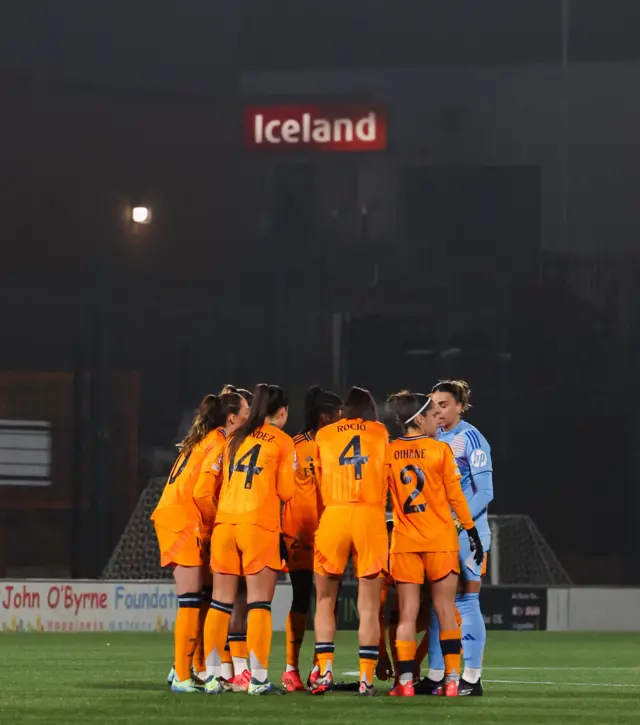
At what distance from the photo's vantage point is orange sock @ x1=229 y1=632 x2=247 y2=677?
328 inches

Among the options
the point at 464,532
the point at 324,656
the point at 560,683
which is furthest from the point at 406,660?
the point at 560,683

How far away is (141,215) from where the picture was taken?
2609 cm

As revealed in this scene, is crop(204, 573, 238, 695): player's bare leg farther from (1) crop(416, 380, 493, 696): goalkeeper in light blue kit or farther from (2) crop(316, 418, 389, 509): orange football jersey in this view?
(1) crop(416, 380, 493, 696): goalkeeper in light blue kit

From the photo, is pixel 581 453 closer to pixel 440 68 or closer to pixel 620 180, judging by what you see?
pixel 620 180

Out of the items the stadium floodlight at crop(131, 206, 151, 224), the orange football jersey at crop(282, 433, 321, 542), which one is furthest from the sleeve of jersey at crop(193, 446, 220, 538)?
the stadium floodlight at crop(131, 206, 151, 224)

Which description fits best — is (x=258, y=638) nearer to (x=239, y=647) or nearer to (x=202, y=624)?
(x=239, y=647)

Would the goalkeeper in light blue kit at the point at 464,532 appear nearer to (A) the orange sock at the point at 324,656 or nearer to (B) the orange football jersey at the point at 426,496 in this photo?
(B) the orange football jersey at the point at 426,496

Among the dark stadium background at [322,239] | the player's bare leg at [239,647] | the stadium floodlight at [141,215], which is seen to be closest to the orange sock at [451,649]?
the player's bare leg at [239,647]

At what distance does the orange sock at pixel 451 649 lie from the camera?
825 centimetres

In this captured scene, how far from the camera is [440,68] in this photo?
2659 cm

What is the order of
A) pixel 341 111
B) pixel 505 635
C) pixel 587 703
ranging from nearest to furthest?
1. pixel 587 703
2. pixel 505 635
3. pixel 341 111

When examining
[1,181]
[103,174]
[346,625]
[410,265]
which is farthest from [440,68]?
[346,625]

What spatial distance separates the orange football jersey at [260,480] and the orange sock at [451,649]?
3.39 ft

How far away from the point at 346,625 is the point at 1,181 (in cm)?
1145
